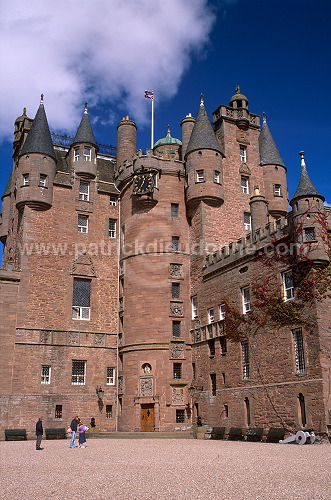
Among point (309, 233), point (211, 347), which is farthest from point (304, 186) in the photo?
point (211, 347)

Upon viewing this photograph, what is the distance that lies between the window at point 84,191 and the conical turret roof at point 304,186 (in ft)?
58.4

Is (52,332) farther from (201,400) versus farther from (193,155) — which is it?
(193,155)

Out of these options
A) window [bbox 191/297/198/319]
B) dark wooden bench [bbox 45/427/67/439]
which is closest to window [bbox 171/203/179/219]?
window [bbox 191/297/198/319]

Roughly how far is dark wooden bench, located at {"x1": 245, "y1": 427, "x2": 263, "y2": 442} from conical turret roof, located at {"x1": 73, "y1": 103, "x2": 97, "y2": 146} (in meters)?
24.4

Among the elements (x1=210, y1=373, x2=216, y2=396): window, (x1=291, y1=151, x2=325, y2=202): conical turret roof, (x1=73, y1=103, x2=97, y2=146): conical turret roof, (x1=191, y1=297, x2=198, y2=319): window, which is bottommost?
(x1=210, y1=373, x2=216, y2=396): window

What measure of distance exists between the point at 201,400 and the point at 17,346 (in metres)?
12.0

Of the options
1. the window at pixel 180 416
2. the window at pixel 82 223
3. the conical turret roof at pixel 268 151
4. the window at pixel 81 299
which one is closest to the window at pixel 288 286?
the window at pixel 180 416

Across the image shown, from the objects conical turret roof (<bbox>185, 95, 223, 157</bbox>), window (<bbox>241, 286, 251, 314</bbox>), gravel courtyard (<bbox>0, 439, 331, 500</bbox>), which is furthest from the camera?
conical turret roof (<bbox>185, 95, 223, 157</bbox>)

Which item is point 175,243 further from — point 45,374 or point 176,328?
point 45,374

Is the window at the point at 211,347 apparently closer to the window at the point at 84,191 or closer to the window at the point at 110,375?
the window at the point at 110,375

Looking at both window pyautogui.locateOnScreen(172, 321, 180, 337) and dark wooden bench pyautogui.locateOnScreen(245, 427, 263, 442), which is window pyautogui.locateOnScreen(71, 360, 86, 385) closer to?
window pyautogui.locateOnScreen(172, 321, 180, 337)

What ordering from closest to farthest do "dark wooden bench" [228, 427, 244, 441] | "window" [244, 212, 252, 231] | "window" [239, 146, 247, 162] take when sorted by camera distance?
"dark wooden bench" [228, 427, 244, 441] → "window" [244, 212, 252, 231] → "window" [239, 146, 247, 162]

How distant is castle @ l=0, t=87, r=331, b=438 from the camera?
28.1 meters

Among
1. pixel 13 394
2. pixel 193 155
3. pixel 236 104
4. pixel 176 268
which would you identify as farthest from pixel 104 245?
pixel 236 104
